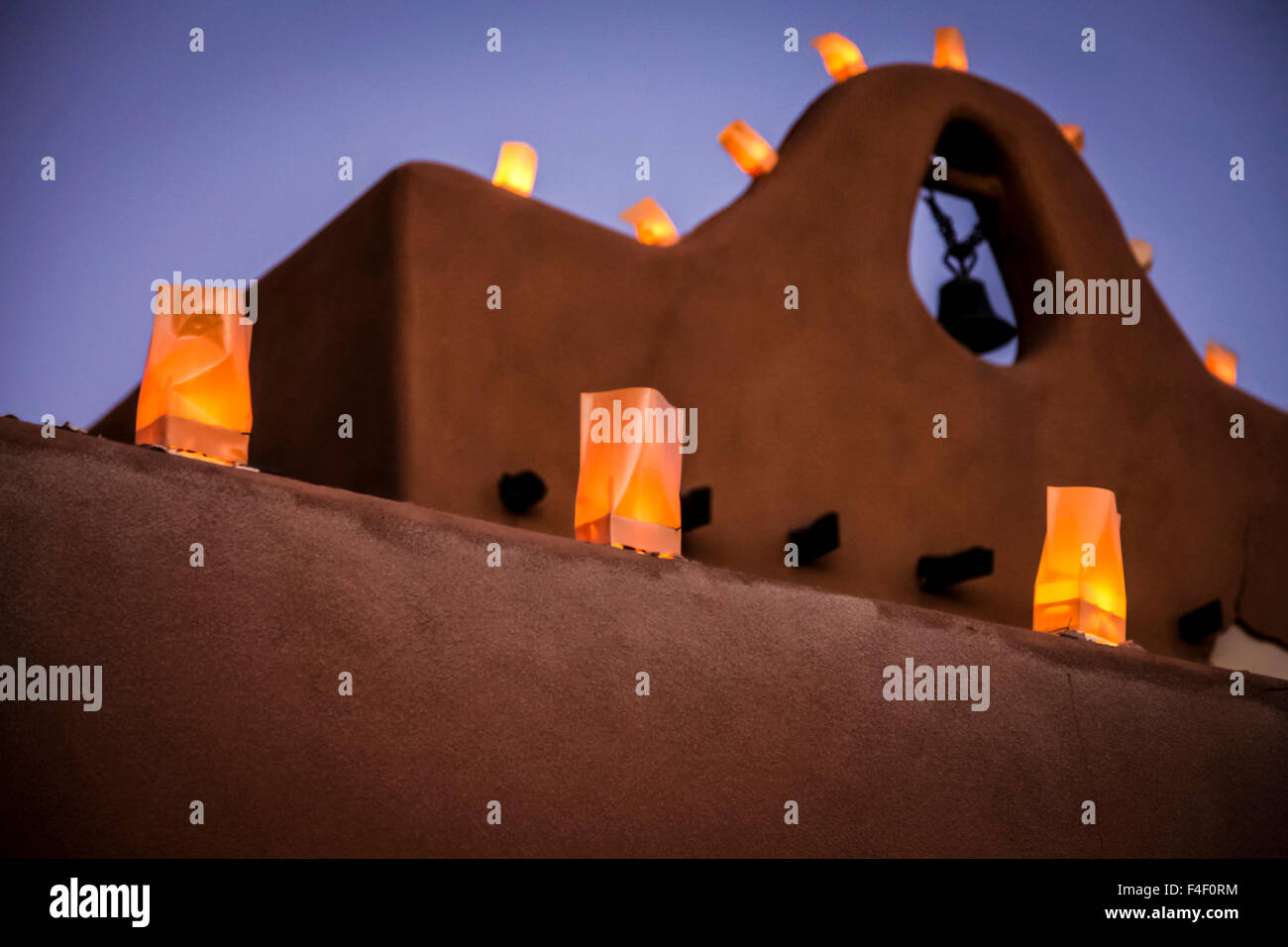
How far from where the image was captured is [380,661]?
6.44ft

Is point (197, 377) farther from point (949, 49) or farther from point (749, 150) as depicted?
point (949, 49)

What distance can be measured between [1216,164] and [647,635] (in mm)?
7259

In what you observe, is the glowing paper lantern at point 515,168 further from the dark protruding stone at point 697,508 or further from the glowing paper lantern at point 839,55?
the glowing paper lantern at point 839,55

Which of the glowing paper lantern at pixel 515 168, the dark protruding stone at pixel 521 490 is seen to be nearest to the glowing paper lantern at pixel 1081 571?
the dark protruding stone at pixel 521 490

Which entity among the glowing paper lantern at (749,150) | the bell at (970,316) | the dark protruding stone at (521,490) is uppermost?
the glowing paper lantern at (749,150)

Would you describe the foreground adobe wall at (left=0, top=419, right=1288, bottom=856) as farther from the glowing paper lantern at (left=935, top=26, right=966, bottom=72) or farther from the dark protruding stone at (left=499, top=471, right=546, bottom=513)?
the glowing paper lantern at (left=935, top=26, right=966, bottom=72)

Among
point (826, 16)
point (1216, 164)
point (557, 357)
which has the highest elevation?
point (826, 16)

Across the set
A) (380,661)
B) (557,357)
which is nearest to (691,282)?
(557,357)

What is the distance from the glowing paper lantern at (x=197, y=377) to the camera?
7.52 ft

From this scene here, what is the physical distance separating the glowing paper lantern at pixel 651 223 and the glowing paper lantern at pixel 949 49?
2.04 meters

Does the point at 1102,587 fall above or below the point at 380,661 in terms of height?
above

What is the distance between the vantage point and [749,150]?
17.9 ft

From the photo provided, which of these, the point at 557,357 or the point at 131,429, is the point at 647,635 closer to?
the point at 557,357

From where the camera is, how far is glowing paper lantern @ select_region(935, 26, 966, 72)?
631 cm
